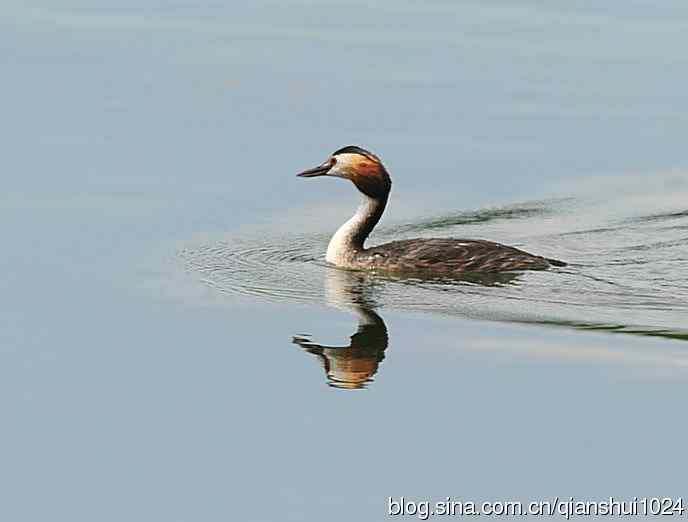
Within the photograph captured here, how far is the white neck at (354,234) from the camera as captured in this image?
59.0ft

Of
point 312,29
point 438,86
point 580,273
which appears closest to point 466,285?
point 580,273

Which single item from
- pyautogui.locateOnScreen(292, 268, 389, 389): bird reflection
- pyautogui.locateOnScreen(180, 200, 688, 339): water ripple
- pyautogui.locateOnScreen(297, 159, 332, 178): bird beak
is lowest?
pyautogui.locateOnScreen(292, 268, 389, 389): bird reflection

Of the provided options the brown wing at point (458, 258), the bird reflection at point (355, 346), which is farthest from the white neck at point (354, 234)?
the bird reflection at point (355, 346)

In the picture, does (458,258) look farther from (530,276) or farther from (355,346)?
(355,346)

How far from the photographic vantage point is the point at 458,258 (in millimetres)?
17594

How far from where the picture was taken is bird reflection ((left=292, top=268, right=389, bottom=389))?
46.7 ft

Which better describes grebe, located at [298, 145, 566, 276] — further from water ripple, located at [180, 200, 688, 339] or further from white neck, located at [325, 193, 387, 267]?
water ripple, located at [180, 200, 688, 339]

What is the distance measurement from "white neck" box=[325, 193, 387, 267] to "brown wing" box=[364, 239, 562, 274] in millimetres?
284

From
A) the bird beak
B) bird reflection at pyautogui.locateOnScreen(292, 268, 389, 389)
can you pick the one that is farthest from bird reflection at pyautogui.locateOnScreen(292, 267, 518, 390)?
the bird beak

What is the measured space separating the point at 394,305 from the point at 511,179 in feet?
14.0

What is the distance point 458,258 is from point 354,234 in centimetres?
99

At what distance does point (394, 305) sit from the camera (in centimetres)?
1645

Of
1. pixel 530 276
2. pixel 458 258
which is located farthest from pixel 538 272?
pixel 458 258

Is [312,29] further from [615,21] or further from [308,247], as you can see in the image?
[308,247]
